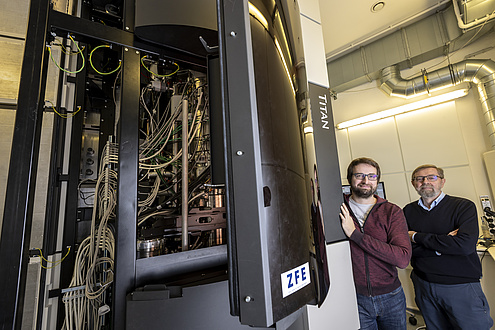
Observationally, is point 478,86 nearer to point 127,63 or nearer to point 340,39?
point 340,39

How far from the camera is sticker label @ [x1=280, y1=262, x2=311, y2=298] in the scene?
376mm

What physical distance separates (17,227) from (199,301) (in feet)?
1.75

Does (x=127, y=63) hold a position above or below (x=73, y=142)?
above

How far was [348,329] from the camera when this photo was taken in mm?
964

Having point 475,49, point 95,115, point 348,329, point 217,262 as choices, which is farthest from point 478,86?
point 95,115

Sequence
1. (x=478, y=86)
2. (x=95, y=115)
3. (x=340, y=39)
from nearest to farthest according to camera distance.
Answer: (x=95, y=115) → (x=478, y=86) → (x=340, y=39)

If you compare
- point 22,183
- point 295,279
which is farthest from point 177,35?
point 295,279

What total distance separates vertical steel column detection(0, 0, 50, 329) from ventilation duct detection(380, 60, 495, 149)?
3.49 meters

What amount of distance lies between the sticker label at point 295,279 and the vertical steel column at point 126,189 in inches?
20.9

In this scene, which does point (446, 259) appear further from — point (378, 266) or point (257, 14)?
point (257, 14)

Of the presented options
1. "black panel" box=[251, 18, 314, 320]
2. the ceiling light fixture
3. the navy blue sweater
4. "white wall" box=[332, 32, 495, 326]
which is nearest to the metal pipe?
"black panel" box=[251, 18, 314, 320]

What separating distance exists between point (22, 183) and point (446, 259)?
2.43 metres

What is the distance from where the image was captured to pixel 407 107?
9.71 feet

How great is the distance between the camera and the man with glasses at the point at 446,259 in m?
1.61
